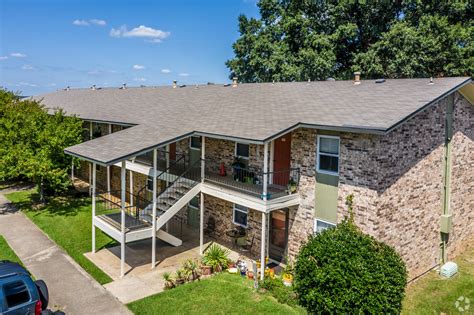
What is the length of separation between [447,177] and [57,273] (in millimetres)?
14995

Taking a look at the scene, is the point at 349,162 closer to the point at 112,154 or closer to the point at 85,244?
the point at 112,154

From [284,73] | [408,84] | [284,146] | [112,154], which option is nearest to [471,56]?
[284,73]

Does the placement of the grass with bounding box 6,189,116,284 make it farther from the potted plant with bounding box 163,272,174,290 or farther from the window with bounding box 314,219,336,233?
the window with bounding box 314,219,336,233

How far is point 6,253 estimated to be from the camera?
50.2ft

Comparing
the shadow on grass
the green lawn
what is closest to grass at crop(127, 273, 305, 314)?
the green lawn

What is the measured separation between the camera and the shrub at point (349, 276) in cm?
1030

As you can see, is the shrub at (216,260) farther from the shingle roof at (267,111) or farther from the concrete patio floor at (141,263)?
the shingle roof at (267,111)

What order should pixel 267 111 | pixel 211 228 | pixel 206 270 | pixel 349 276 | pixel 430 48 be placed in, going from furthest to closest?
pixel 430 48
pixel 211 228
pixel 267 111
pixel 206 270
pixel 349 276

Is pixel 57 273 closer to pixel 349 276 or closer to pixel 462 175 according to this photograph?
pixel 349 276

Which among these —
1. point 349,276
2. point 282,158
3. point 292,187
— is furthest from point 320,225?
point 349,276

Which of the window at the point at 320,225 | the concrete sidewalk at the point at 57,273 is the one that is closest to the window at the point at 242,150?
the window at the point at 320,225

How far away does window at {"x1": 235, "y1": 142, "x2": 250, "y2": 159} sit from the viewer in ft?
54.9

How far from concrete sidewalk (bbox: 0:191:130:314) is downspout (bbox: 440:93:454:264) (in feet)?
39.1

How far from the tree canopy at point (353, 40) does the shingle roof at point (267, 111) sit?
38.3ft
